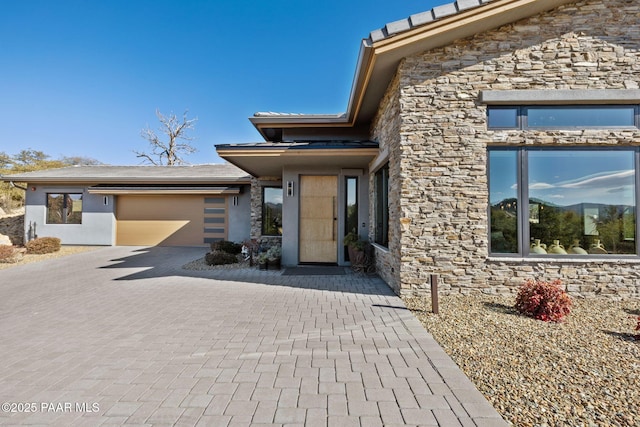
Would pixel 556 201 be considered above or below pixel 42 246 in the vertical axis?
above

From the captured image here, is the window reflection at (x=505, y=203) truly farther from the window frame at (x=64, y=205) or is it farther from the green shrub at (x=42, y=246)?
the window frame at (x=64, y=205)

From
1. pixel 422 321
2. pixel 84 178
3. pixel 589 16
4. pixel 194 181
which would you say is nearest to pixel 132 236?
pixel 84 178

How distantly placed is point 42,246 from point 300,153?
437 inches

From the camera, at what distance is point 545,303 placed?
4.36 m

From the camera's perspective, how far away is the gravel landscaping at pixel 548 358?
228cm

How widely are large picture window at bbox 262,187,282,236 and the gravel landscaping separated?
6.31 meters

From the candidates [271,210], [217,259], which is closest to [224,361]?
[217,259]

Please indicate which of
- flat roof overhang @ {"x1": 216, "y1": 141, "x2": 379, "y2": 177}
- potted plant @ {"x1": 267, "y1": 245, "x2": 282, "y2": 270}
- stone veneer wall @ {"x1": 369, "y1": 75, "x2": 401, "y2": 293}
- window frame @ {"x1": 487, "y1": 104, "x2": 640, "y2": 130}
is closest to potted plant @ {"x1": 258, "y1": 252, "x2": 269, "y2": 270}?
potted plant @ {"x1": 267, "y1": 245, "x2": 282, "y2": 270}

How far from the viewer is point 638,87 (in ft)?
17.3

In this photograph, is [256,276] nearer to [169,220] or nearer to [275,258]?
[275,258]

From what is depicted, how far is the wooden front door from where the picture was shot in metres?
8.57

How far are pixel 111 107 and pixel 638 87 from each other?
24235 mm

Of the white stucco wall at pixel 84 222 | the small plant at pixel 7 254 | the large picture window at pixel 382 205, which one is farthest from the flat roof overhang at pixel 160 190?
the large picture window at pixel 382 205

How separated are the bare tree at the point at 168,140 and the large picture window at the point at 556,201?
26.2m
